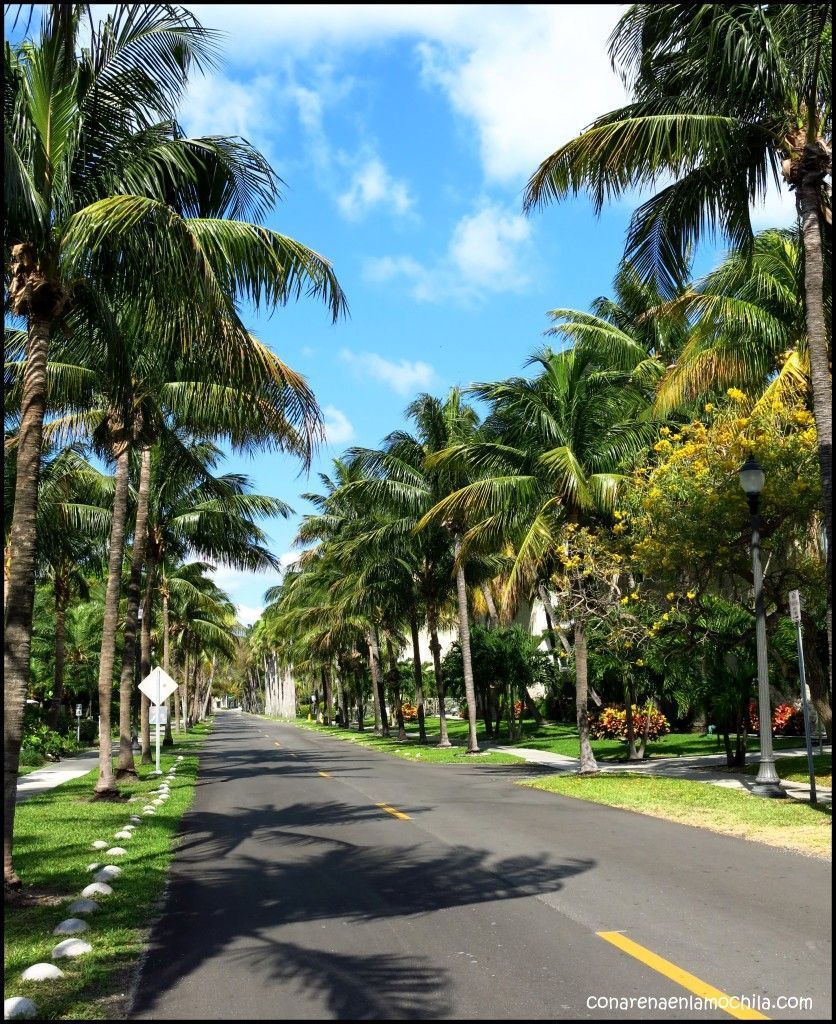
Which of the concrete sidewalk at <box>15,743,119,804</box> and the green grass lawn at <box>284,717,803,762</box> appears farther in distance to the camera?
the green grass lawn at <box>284,717,803,762</box>

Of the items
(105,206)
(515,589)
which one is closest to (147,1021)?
(105,206)

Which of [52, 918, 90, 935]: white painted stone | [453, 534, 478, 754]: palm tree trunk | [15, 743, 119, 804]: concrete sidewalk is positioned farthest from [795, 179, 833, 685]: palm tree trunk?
[453, 534, 478, 754]: palm tree trunk

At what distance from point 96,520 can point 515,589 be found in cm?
1032

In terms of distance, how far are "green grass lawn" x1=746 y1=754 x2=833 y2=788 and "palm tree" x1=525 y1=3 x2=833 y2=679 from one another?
6.31m

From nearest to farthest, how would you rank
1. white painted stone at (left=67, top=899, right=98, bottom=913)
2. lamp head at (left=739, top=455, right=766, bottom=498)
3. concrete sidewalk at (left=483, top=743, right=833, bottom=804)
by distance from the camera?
white painted stone at (left=67, top=899, right=98, bottom=913) < lamp head at (left=739, top=455, right=766, bottom=498) < concrete sidewalk at (left=483, top=743, right=833, bottom=804)

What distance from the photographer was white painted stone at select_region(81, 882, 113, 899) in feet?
28.7

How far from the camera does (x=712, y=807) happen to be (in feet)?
47.6

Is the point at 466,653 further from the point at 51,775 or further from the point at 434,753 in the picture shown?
the point at 51,775

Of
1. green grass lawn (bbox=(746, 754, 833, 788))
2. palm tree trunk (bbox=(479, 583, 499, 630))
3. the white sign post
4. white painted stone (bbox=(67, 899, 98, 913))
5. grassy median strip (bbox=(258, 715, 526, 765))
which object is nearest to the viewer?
white painted stone (bbox=(67, 899, 98, 913))

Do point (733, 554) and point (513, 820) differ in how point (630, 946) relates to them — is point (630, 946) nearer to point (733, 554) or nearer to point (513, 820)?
point (513, 820)

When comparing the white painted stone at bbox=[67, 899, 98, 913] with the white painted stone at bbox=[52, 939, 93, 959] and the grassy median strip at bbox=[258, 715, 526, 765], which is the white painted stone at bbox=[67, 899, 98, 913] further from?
the grassy median strip at bbox=[258, 715, 526, 765]

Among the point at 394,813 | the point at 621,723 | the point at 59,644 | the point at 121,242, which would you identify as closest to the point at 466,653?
the point at 621,723

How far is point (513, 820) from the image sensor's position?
13.8 meters

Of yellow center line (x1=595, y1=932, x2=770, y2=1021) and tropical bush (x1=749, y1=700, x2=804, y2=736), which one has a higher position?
yellow center line (x1=595, y1=932, x2=770, y2=1021)
